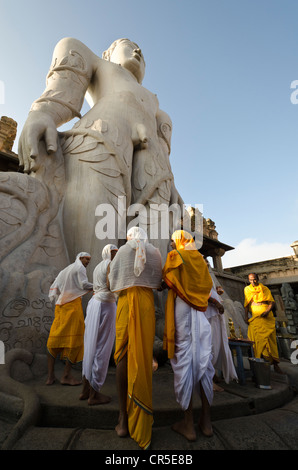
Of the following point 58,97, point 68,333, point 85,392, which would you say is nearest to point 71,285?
point 68,333

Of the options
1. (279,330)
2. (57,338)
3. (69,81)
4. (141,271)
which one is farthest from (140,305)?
(279,330)

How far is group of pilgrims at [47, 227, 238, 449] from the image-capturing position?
56.6 inches

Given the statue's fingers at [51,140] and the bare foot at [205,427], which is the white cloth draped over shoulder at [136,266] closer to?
the bare foot at [205,427]

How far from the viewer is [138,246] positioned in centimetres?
170

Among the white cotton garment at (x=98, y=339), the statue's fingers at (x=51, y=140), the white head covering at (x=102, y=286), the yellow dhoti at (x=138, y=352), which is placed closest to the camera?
the yellow dhoti at (x=138, y=352)

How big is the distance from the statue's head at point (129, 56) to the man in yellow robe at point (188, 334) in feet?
17.0

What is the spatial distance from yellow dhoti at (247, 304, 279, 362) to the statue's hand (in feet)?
12.5

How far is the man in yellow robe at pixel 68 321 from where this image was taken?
2.24 m

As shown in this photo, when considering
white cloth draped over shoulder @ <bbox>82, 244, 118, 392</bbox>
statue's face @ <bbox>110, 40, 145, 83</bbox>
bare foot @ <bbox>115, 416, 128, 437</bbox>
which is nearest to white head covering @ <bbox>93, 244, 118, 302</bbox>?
white cloth draped over shoulder @ <bbox>82, 244, 118, 392</bbox>

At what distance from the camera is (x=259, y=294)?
3.57 meters

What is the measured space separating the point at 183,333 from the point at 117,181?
2.69m

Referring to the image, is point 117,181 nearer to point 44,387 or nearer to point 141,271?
point 141,271

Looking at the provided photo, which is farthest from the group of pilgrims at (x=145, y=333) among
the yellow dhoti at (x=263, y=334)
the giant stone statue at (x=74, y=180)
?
the yellow dhoti at (x=263, y=334)

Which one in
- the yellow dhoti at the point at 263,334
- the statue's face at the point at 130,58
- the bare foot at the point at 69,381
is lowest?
the bare foot at the point at 69,381
